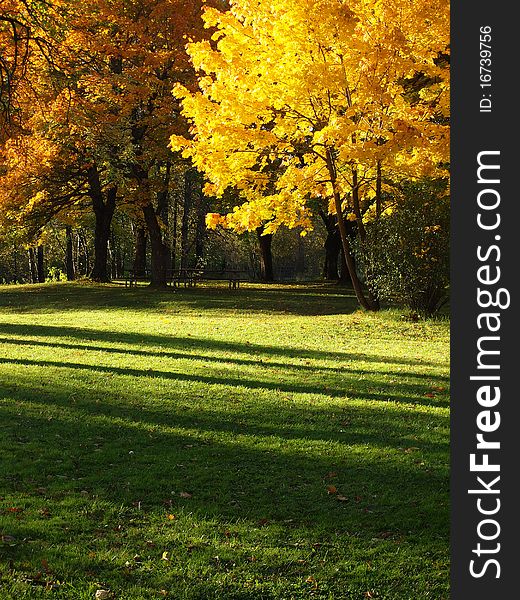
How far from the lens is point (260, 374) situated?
1100 centimetres

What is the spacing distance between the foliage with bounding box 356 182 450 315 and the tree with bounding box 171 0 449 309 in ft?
2.94

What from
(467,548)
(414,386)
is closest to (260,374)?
(414,386)

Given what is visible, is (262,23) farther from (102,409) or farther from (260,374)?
(102,409)

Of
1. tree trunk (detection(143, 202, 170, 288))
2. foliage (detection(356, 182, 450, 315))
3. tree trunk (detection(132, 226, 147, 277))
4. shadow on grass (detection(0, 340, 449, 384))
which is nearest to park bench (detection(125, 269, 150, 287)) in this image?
tree trunk (detection(132, 226, 147, 277))

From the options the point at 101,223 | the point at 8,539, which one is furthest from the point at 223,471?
the point at 101,223

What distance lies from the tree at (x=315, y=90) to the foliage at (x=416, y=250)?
895 millimetres

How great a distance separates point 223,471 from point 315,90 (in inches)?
448

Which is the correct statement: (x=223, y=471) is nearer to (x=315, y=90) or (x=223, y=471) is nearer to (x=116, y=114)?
(x=315, y=90)

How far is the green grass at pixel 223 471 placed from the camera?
15.3 ft

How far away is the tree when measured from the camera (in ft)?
49.9

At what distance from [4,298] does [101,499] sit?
22.9 m

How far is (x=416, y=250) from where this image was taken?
17141mm

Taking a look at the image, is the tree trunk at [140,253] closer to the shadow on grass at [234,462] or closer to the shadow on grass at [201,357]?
the shadow on grass at [201,357]

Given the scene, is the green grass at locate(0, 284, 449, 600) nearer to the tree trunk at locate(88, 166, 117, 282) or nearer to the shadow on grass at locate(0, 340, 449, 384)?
the shadow on grass at locate(0, 340, 449, 384)
